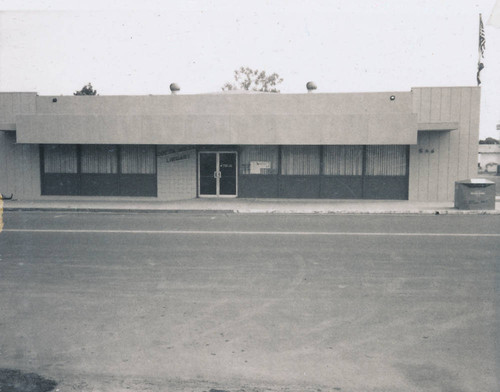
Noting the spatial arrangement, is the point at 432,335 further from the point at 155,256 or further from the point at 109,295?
the point at 155,256

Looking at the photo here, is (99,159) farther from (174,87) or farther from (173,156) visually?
(174,87)

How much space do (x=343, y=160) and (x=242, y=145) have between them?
4216mm

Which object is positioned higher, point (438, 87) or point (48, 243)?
point (438, 87)

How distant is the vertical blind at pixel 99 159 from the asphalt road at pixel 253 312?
1030 cm

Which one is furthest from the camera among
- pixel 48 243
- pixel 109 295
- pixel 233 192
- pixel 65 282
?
pixel 233 192

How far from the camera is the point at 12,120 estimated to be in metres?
21.6

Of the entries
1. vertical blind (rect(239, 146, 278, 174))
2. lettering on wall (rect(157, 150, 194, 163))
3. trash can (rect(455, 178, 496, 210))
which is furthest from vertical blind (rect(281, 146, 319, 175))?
trash can (rect(455, 178, 496, 210))

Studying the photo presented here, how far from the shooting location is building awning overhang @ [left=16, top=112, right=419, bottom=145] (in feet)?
62.9

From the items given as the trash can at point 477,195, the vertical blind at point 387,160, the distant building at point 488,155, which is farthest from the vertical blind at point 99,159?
the distant building at point 488,155

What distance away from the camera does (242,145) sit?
2098 centimetres

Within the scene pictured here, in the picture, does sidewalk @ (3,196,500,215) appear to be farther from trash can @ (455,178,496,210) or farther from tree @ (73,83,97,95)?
tree @ (73,83,97,95)

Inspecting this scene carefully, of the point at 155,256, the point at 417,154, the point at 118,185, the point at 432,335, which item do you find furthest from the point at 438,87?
the point at 432,335

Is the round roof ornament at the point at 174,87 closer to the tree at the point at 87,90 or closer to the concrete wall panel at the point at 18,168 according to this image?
the concrete wall panel at the point at 18,168

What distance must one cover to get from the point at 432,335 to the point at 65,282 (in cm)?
516
